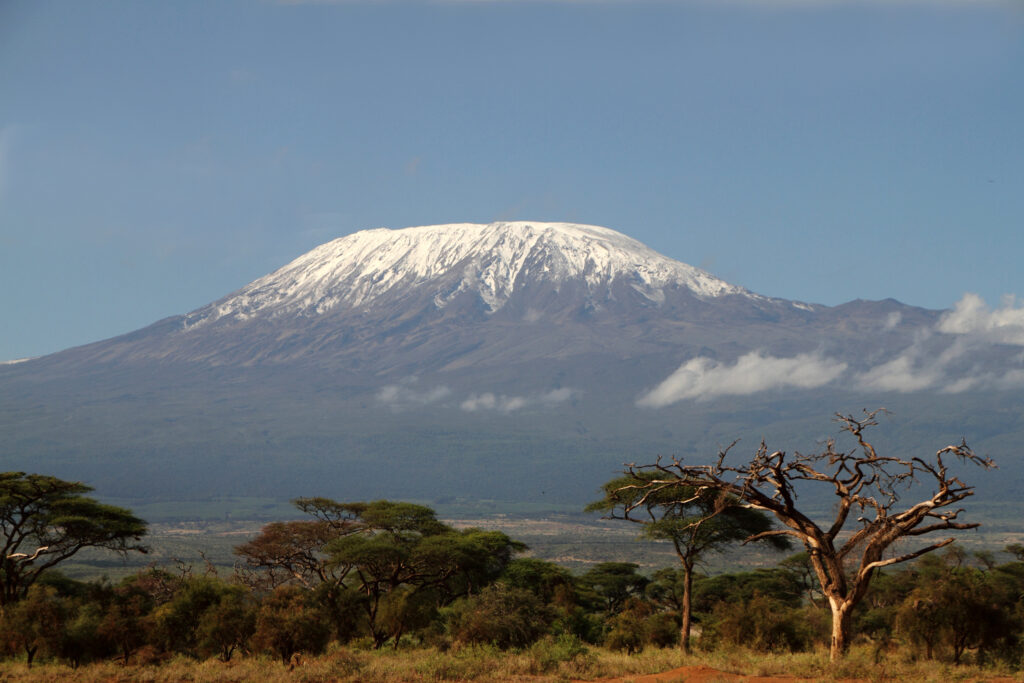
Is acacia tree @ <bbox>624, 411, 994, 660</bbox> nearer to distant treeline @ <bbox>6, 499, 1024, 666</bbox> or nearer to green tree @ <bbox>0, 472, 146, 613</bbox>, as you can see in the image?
distant treeline @ <bbox>6, 499, 1024, 666</bbox>

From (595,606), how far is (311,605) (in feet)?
61.2

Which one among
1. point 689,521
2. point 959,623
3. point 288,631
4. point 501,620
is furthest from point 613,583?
point 959,623

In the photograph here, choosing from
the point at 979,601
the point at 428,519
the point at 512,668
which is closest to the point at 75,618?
the point at 512,668

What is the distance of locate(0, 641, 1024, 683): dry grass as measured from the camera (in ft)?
59.0

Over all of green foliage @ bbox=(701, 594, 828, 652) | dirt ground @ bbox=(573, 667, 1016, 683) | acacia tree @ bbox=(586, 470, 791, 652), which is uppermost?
acacia tree @ bbox=(586, 470, 791, 652)

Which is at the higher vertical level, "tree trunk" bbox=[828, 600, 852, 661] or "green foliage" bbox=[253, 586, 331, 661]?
"tree trunk" bbox=[828, 600, 852, 661]

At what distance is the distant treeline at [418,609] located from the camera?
21.4 m

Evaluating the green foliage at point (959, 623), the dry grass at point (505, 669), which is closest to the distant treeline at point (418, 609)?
the green foliage at point (959, 623)

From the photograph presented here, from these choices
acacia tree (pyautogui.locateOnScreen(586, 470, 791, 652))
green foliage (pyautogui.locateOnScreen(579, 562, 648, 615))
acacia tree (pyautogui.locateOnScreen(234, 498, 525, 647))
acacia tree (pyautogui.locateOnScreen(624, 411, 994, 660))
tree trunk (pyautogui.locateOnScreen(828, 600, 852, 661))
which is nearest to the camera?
acacia tree (pyautogui.locateOnScreen(624, 411, 994, 660))

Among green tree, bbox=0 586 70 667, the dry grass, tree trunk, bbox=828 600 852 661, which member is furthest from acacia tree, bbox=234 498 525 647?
tree trunk, bbox=828 600 852 661

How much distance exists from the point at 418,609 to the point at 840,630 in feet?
46.3

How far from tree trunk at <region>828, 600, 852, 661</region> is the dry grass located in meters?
0.27

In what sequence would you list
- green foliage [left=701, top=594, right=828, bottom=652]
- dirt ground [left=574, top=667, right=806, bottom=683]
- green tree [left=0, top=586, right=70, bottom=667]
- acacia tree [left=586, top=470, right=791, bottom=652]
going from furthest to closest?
acacia tree [left=586, top=470, right=791, bottom=652]
green foliage [left=701, top=594, right=828, bottom=652]
green tree [left=0, top=586, right=70, bottom=667]
dirt ground [left=574, top=667, right=806, bottom=683]

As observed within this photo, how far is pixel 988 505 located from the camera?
19875 cm
